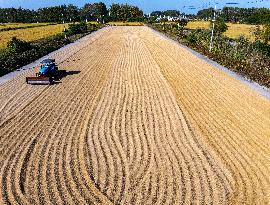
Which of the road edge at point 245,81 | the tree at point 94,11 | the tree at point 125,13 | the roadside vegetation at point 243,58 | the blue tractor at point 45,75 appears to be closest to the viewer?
the road edge at point 245,81

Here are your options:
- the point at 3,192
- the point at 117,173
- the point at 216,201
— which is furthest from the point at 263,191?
the point at 3,192

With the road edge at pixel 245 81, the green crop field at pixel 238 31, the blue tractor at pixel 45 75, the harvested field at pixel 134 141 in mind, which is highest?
the blue tractor at pixel 45 75

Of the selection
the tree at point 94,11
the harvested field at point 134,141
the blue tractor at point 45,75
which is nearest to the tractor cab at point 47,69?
the blue tractor at point 45,75

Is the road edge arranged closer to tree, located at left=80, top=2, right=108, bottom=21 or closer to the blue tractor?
the blue tractor

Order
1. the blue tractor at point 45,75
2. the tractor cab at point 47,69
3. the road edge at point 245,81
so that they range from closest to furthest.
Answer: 1. the road edge at point 245,81
2. the blue tractor at point 45,75
3. the tractor cab at point 47,69

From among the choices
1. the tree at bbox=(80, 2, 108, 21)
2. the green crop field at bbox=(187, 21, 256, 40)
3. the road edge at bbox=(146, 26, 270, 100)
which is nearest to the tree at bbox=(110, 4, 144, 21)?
the tree at bbox=(80, 2, 108, 21)

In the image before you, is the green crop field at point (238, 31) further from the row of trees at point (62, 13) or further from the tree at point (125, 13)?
the row of trees at point (62, 13)

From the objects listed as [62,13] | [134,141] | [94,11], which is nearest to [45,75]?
[134,141]

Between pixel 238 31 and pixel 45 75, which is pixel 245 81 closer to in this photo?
pixel 45 75
